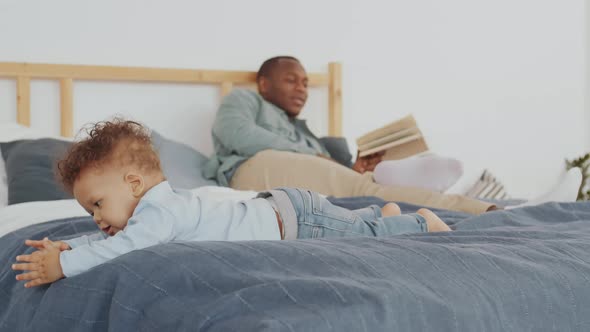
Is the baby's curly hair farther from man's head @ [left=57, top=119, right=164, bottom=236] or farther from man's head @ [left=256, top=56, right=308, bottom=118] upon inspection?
man's head @ [left=256, top=56, right=308, bottom=118]

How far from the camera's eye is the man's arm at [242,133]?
2717 mm

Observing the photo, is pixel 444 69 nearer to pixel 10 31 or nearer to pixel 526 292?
pixel 10 31

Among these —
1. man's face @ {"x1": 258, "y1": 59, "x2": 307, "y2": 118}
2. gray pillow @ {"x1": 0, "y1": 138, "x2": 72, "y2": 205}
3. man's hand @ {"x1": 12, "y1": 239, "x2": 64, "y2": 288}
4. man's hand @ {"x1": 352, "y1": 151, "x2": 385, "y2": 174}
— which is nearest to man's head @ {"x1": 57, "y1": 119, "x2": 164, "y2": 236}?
man's hand @ {"x1": 12, "y1": 239, "x2": 64, "y2": 288}

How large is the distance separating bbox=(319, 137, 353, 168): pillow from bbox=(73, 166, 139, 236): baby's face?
5.72 feet

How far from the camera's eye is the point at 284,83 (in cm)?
296

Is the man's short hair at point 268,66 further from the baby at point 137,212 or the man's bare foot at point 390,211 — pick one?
the baby at point 137,212

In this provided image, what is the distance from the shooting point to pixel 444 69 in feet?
11.8

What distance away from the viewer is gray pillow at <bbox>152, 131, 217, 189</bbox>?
251cm

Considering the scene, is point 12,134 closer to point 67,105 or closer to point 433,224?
point 67,105

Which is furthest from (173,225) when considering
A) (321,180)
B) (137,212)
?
(321,180)

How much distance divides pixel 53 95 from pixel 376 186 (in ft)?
3.73

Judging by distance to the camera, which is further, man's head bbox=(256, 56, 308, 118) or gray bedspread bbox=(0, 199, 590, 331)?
man's head bbox=(256, 56, 308, 118)

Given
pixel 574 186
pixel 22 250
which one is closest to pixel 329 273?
pixel 22 250

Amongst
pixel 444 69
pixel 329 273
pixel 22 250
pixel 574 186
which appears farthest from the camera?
pixel 444 69
